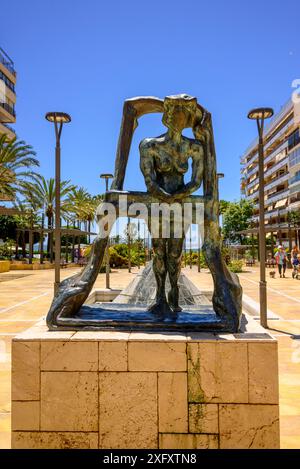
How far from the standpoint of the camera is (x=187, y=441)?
2729 millimetres

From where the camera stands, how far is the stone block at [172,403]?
2732 millimetres

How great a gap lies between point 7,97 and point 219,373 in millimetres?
40156

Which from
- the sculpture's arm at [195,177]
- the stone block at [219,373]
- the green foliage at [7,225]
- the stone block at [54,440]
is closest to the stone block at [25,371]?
the stone block at [54,440]

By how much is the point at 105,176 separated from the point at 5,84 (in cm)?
2899

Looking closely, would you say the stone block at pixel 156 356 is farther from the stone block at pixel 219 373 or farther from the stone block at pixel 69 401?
the stone block at pixel 69 401

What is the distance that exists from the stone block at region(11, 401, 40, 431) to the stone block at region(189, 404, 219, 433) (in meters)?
1.15

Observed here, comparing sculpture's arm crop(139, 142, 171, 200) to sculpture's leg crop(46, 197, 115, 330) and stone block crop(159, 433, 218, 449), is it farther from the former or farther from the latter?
stone block crop(159, 433, 218, 449)

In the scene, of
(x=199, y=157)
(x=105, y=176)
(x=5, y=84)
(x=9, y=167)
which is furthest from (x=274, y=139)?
(x=199, y=157)

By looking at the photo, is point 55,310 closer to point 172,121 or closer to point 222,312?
point 222,312

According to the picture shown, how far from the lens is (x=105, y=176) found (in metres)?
13.1

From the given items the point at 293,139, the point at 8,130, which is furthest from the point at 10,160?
the point at 293,139

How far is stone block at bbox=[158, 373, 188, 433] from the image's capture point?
273 cm

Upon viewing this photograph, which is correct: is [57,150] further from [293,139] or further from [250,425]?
[293,139]

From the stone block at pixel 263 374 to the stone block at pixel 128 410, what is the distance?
72 cm
